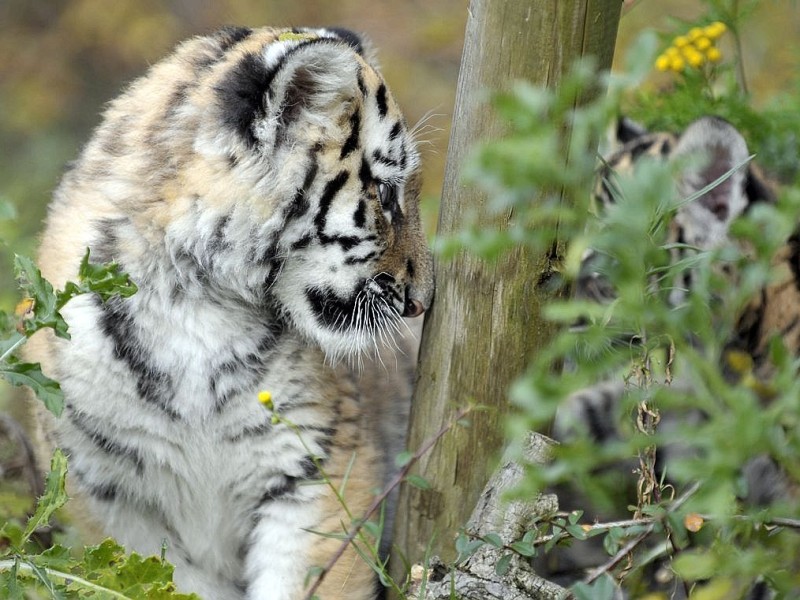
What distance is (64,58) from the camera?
978 centimetres

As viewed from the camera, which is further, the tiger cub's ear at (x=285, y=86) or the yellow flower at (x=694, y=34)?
the yellow flower at (x=694, y=34)

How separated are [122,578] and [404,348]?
1.62 m

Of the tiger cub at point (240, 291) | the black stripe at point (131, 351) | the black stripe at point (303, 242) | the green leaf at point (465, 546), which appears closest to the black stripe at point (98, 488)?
the tiger cub at point (240, 291)

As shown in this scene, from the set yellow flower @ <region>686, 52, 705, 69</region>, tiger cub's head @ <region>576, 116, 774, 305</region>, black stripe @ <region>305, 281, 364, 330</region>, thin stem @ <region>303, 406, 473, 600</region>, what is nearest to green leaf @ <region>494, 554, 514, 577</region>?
thin stem @ <region>303, 406, 473, 600</region>

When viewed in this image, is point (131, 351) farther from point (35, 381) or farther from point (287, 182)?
point (287, 182)

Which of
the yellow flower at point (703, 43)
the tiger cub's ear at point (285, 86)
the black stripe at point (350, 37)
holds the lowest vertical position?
the tiger cub's ear at point (285, 86)

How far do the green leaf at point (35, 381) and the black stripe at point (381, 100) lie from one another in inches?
46.6

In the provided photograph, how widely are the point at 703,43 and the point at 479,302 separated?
227 cm

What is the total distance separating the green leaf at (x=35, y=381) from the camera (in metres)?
2.42

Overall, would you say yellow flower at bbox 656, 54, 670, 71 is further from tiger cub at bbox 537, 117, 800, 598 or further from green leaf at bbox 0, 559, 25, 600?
green leaf at bbox 0, 559, 25, 600

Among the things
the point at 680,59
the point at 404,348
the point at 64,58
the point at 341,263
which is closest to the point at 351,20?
the point at 64,58

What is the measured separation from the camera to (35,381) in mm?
2438

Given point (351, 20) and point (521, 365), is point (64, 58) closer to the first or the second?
point (351, 20)

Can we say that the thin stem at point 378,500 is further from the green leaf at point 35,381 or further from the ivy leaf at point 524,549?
the green leaf at point 35,381
